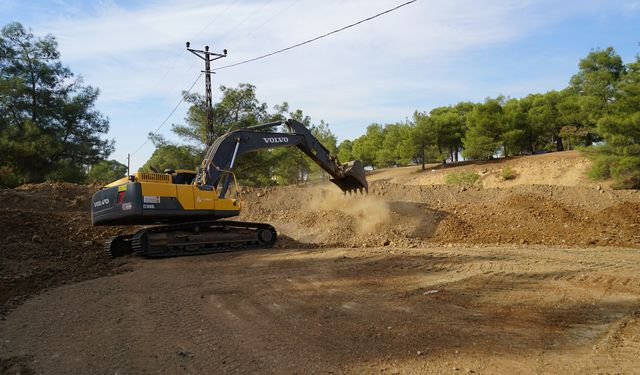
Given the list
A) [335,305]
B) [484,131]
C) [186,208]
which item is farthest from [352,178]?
[484,131]

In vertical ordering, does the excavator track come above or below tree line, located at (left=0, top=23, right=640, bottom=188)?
below

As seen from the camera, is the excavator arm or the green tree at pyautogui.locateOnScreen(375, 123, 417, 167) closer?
the excavator arm

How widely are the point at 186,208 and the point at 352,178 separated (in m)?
5.90

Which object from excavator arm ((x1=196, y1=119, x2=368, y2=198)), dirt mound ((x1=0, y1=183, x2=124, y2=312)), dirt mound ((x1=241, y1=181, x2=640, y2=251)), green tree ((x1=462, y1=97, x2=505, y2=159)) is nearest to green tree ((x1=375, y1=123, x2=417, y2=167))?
green tree ((x1=462, y1=97, x2=505, y2=159))

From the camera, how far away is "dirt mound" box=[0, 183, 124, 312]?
30.3 feet

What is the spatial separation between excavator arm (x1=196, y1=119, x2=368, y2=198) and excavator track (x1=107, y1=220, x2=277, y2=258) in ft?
3.50

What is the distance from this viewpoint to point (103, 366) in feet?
14.9

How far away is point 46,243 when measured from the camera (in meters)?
12.6

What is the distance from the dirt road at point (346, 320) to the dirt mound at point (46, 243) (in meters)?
0.85

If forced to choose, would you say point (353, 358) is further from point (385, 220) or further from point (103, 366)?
point (385, 220)

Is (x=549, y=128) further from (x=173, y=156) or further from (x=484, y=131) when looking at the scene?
(x=173, y=156)

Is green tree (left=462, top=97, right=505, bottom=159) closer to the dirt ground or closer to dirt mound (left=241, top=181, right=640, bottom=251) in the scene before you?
dirt mound (left=241, top=181, right=640, bottom=251)

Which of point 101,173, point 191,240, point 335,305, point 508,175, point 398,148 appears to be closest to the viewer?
point 335,305

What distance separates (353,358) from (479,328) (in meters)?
1.64
